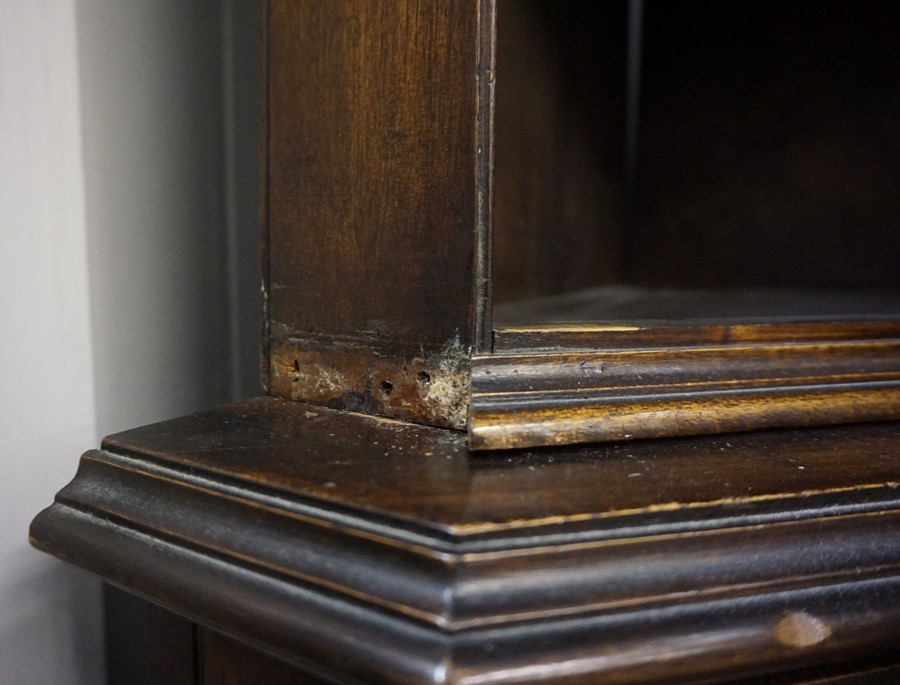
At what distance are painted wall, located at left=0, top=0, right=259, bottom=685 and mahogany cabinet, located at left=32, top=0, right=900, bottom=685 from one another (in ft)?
0.38

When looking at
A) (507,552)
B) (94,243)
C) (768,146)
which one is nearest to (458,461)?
(507,552)

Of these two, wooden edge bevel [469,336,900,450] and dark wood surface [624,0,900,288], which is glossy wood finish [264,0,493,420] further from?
dark wood surface [624,0,900,288]

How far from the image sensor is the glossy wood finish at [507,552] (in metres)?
0.31

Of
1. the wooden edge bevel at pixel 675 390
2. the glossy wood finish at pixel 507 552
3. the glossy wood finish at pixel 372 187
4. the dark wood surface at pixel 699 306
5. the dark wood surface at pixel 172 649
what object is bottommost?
the dark wood surface at pixel 172 649

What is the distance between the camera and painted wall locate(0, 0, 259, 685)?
0.51 meters

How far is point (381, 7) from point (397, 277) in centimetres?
17

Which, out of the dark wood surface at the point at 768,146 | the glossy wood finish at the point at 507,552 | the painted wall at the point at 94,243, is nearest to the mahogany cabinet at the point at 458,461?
the glossy wood finish at the point at 507,552

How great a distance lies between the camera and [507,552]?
0.32 metres

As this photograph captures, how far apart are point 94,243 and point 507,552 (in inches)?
16.2

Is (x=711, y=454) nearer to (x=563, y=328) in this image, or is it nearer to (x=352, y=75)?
(x=563, y=328)

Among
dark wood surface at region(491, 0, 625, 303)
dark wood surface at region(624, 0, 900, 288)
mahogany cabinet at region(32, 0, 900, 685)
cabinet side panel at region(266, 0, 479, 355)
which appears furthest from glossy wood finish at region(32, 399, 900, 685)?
dark wood surface at region(624, 0, 900, 288)

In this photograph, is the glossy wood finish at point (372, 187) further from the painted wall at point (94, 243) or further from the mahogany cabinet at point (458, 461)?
the painted wall at point (94, 243)

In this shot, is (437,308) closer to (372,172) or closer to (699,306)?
(372,172)

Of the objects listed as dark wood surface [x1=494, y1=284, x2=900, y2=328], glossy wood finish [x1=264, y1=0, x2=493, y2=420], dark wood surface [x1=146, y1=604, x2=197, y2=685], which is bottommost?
dark wood surface [x1=146, y1=604, x2=197, y2=685]
